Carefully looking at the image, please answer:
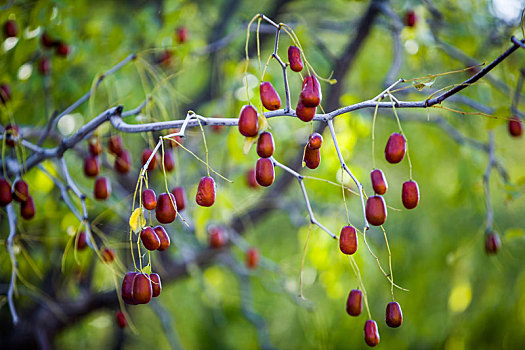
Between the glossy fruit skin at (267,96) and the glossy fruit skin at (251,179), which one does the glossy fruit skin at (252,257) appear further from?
the glossy fruit skin at (267,96)

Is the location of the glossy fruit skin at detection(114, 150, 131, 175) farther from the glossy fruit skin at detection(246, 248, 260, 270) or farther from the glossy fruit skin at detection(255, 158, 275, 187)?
the glossy fruit skin at detection(246, 248, 260, 270)

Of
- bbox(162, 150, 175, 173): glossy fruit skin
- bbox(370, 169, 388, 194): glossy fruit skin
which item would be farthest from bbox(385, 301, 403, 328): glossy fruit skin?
bbox(162, 150, 175, 173): glossy fruit skin

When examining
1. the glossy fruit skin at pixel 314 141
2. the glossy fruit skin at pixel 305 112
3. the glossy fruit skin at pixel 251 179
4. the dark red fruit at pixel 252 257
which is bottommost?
the dark red fruit at pixel 252 257

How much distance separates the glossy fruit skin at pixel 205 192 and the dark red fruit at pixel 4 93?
Result: 1.40m

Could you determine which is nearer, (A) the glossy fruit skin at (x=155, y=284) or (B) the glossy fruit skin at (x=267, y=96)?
(B) the glossy fruit skin at (x=267, y=96)

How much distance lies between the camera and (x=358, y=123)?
2.56 m

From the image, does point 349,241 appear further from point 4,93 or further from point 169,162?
point 4,93

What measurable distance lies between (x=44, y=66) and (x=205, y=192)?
5.46 ft

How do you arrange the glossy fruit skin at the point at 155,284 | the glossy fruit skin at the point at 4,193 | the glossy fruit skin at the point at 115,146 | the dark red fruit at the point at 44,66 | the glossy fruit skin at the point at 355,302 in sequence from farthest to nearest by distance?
1. the dark red fruit at the point at 44,66
2. the glossy fruit skin at the point at 115,146
3. the glossy fruit skin at the point at 4,193
4. the glossy fruit skin at the point at 355,302
5. the glossy fruit skin at the point at 155,284

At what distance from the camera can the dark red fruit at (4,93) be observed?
2.18m

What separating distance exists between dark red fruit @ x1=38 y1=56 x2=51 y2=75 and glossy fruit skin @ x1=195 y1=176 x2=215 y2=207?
64.6 inches

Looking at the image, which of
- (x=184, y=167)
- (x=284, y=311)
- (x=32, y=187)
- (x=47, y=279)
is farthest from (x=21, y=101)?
(x=284, y=311)

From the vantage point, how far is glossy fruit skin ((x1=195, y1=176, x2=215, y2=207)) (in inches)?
48.9

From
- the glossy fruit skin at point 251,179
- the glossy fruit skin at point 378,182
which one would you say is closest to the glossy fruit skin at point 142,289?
the glossy fruit skin at point 378,182
